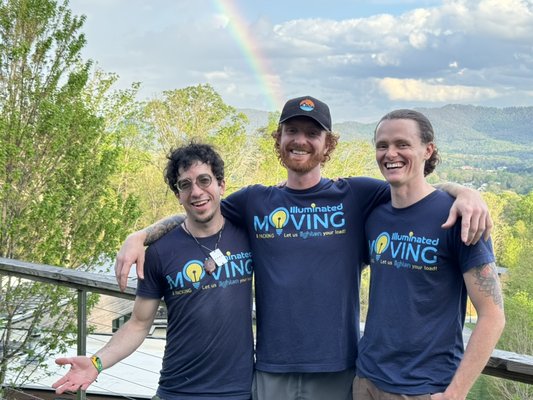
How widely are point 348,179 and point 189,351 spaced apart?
83 cm

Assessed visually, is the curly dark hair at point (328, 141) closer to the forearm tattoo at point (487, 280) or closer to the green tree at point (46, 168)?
the forearm tattoo at point (487, 280)

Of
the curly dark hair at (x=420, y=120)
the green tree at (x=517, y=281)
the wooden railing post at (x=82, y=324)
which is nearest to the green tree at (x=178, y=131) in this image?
the green tree at (x=517, y=281)

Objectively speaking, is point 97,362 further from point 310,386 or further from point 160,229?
point 310,386

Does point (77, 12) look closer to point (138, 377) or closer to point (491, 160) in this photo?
point (138, 377)

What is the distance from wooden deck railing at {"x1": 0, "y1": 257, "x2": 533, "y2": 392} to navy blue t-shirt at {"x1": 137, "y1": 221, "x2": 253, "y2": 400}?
18.7 inches

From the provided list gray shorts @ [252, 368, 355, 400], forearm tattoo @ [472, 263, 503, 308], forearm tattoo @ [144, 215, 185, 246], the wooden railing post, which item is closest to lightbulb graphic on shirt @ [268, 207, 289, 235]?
forearm tattoo @ [144, 215, 185, 246]

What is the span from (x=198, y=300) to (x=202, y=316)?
0.06 meters

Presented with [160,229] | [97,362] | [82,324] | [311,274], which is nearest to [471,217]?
[311,274]

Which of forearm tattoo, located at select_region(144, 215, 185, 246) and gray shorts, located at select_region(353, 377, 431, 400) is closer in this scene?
gray shorts, located at select_region(353, 377, 431, 400)

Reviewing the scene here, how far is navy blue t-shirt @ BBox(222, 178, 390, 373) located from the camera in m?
2.05

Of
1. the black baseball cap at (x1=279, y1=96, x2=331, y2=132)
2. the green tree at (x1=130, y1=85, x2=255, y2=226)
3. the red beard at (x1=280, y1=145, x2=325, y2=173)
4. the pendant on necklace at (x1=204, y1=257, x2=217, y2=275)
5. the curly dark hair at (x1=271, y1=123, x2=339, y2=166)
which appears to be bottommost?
the pendant on necklace at (x1=204, y1=257, x2=217, y2=275)

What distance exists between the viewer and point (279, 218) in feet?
7.06

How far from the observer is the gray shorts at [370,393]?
1.79 metres

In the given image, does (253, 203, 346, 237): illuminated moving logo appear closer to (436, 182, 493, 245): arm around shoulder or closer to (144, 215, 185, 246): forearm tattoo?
(144, 215, 185, 246): forearm tattoo
